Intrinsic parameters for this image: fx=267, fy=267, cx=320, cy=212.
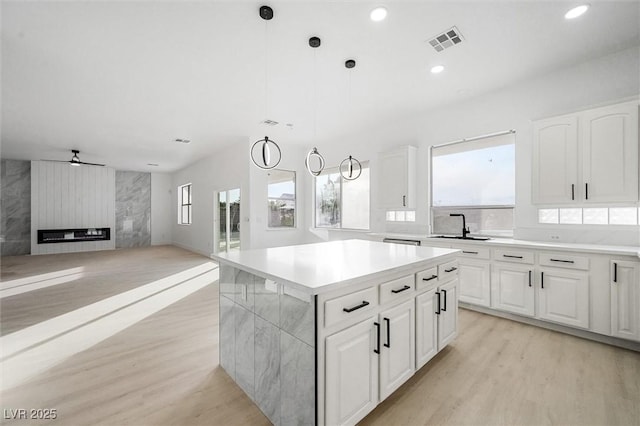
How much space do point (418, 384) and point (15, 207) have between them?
39.8 feet

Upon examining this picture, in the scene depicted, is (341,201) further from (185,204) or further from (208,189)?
(185,204)

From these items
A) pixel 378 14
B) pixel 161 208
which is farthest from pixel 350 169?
pixel 161 208

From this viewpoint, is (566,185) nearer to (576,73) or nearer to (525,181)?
(525,181)

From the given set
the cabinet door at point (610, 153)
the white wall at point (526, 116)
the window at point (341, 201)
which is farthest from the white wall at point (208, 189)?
the cabinet door at point (610, 153)

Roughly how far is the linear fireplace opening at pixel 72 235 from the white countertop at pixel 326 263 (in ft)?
32.8

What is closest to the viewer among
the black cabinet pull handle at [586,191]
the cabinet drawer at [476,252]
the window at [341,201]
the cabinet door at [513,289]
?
the black cabinet pull handle at [586,191]

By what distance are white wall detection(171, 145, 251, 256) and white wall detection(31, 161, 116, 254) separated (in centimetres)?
223

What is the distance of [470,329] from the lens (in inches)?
117

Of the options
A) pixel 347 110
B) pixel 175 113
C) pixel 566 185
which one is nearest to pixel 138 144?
pixel 175 113

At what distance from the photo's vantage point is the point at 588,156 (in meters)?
2.82

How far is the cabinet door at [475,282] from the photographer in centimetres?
334

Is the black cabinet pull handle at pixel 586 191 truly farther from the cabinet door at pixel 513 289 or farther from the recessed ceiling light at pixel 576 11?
the recessed ceiling light at pixel 576 11

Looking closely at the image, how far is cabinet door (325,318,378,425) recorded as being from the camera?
139cm

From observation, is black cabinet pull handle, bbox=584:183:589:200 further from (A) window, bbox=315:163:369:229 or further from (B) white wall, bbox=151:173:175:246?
(B) white wall, bbox=151:173:175:246
